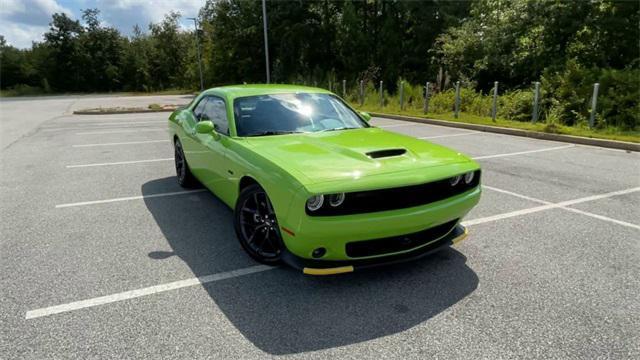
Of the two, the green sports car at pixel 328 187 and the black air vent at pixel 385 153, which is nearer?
the green sports car at pixel 328 187

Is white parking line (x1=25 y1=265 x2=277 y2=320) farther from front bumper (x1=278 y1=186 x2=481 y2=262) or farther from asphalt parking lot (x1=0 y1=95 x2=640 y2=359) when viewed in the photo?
front bumper (x1=278 y1=186 x2=481 y2=262)

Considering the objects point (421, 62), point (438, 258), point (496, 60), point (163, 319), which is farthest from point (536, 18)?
point (163, 319)

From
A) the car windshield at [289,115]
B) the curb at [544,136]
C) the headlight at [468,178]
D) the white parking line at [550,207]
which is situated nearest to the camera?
the headlight at [468,178]

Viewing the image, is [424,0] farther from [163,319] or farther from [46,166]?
[163,319]

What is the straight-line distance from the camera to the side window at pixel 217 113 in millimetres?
4379

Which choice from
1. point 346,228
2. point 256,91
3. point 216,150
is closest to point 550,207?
point 346,228

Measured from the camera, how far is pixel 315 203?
2.86m

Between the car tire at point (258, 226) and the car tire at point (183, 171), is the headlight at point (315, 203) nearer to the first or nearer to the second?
the car tire at point (258, 226)

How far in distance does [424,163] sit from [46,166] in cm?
709

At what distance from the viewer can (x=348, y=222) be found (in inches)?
113

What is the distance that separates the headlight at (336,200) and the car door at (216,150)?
1.48m

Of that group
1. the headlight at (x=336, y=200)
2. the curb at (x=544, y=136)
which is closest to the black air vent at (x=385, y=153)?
the headlight at (x=336, y=200)

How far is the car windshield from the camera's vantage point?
4.18 meters

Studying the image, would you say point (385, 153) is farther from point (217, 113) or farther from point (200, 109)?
point (200, 109)
